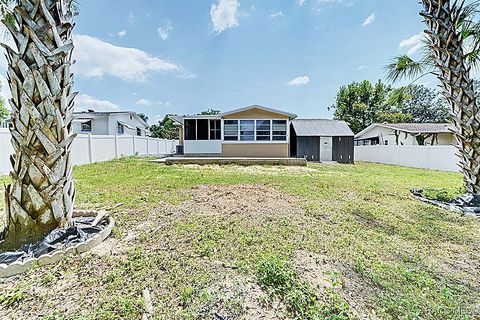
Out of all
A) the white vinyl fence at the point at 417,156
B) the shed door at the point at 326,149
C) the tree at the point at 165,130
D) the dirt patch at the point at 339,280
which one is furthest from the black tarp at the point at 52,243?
the tree at the point at 165,130

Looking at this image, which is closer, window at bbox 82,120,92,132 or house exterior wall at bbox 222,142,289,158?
house exterior wall at bbox 222,142,289,158

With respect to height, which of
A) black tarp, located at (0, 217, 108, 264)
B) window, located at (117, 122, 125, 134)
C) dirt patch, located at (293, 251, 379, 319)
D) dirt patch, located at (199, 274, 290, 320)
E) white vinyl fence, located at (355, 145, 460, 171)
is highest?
window, located at (117, 122, 125, 134)

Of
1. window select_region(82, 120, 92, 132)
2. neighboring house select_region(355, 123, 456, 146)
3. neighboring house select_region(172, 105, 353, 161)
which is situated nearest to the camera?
neighboring house select_region(172, 105, 353, 161)

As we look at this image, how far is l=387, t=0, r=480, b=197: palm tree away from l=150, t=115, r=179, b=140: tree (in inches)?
1484

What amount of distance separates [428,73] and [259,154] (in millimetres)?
11604

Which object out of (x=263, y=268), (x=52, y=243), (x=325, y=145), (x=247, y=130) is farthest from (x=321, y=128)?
(x=52, y=243)

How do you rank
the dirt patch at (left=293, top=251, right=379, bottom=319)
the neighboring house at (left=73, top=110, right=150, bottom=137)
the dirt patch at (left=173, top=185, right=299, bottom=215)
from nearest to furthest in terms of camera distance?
the dirt patch at (left=293, top=251, right=379, bottom=319), the dirt patch at (left=173, top=185, right=299, bottom=215), the neighboring house at (left=73, top=110, right=150, bottom=137)

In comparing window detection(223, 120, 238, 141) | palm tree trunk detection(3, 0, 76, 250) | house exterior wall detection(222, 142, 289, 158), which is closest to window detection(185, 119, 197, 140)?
window detection(223, 120, 238, 141)

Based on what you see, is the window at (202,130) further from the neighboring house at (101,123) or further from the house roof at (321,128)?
the neighboring house at (101,123)

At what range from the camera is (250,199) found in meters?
6.08

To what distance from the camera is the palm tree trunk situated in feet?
9.04

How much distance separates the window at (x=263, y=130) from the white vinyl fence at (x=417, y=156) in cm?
983

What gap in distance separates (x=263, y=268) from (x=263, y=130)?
1535 cm

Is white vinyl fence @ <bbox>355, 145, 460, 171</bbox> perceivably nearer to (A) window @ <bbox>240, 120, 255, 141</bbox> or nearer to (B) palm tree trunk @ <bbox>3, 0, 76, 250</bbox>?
(A) window @ <bbox>240, 120, 255, 141</bbox>
